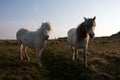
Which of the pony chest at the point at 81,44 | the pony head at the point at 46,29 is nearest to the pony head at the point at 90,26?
the pony chest at the point at 81,44

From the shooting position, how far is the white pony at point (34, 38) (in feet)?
48.4

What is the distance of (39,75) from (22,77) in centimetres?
116

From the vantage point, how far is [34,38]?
1584 cm

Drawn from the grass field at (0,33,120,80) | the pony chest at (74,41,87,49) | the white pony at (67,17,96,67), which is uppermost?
the white pony at (67,17,96,67)

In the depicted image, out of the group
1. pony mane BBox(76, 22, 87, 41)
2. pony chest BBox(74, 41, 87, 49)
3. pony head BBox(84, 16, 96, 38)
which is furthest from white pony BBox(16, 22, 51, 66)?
pony head BBox(84, 16, 96, 38)

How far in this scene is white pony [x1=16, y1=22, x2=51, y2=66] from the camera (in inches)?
580

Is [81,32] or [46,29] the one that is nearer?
[46,29]

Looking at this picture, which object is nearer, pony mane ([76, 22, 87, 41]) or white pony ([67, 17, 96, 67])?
white pony ([67, 17, 96, 67])

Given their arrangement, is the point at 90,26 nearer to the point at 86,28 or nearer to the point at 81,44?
the point at 86,28

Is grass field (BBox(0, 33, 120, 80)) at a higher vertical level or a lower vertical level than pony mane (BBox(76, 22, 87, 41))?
lower

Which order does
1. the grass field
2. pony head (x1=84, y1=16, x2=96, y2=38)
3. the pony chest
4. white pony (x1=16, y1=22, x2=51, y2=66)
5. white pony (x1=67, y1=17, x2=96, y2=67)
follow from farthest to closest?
the pony chest < white pony (x1=16, y1=22, x2=51, y2=66) < white pony (x1=67, y1=17, x2=96, y2=67) < pony head (x1=84, y1=16, x2=96, y2=38) < the grass field

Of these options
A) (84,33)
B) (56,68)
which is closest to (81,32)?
(84,33)

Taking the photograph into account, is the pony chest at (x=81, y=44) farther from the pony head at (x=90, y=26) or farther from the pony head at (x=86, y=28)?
the pony head at (x=90, y=26)

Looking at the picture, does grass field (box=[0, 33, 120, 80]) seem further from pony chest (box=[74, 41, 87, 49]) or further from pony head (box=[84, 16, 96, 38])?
pony head (box=[84, 16, 96, 38])
